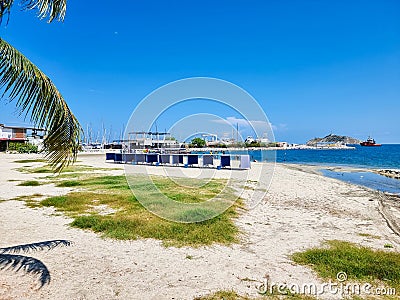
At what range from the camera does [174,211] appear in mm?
7535

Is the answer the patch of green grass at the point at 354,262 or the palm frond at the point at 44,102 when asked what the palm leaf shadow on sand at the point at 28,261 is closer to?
the palm frond at the point at 44,102

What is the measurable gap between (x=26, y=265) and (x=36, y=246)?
0.87 metres

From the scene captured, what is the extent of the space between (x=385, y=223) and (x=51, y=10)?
8654 mm

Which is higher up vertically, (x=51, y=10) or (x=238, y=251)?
(x=51, y=10)

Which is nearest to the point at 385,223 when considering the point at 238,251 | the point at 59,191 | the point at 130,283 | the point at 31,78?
the point at 238,251

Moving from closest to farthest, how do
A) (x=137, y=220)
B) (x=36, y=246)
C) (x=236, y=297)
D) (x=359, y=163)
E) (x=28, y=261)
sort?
(x=236, y=297)
(x=28, y=261)
(x=36, y=246)
(x=137, y=220)
(x=359, y=163)

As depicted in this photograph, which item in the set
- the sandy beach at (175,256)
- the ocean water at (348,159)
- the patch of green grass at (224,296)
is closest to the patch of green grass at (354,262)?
the sandy beach at (175,256)

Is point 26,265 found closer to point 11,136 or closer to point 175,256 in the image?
point 175,256

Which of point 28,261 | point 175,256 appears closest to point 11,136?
point 28,261

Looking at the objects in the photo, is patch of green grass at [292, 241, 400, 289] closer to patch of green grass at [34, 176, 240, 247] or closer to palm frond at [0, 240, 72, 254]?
patch of green grass at [34, 176, 240, 247]

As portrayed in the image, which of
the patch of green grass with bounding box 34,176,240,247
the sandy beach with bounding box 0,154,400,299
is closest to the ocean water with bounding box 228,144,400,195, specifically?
the sandy beach with bounding box 0,154,400,299

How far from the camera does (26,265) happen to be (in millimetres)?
4336

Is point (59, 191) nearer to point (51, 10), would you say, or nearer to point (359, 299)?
point (51, 10)

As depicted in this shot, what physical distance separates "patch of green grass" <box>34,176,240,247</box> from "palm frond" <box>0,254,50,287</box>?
154cm
